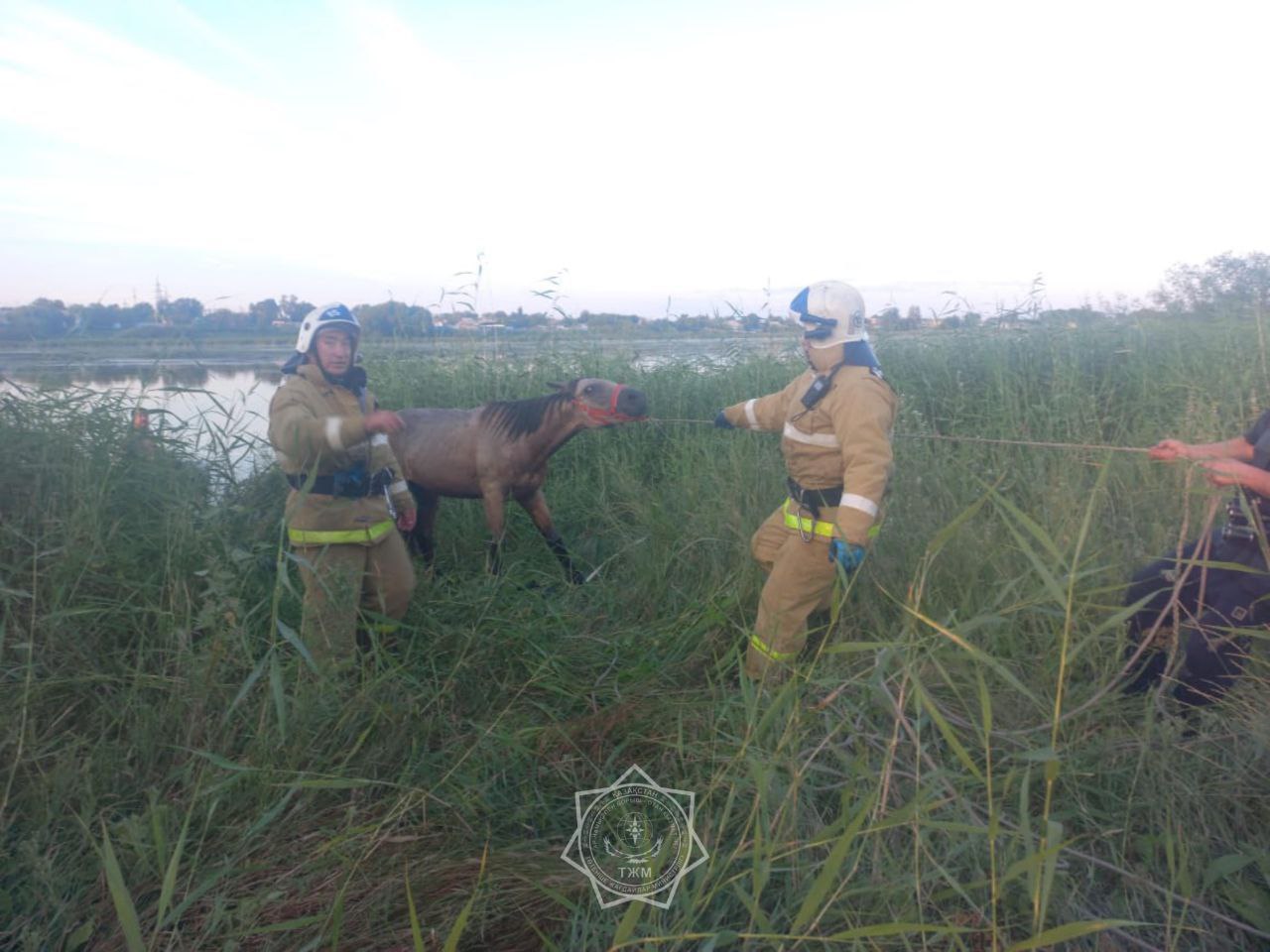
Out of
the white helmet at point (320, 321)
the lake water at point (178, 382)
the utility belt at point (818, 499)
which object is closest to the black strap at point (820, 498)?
the utility belt at point (818, 499)

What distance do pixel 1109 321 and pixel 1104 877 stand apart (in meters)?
8.78

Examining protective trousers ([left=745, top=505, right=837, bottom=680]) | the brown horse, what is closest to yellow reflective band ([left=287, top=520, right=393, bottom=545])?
the brown horse

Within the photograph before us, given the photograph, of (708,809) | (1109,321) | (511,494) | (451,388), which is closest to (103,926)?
(708,809)

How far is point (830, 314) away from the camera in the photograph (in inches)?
153

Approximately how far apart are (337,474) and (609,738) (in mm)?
1932

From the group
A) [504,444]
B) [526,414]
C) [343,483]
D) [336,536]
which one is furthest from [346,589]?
[526,414]

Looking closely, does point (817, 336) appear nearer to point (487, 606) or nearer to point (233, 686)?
point (487, 606)

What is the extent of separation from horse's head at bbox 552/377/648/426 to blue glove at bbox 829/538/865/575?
69.9 inches

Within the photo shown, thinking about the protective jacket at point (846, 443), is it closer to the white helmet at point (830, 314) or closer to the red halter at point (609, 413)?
the white helmet at point (830, 314)

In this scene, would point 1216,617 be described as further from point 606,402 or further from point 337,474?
point 337,474

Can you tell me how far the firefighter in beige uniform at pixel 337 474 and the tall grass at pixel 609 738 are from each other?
0.91 ft

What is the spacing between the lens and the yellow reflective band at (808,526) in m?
3.75

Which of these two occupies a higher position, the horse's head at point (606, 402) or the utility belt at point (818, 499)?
the horse's head at point (606, 402)

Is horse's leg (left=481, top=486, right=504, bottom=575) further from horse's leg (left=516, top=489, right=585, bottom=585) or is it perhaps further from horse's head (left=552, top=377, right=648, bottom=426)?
horse's head (left=552, top=377, right=648, bottom=426)
